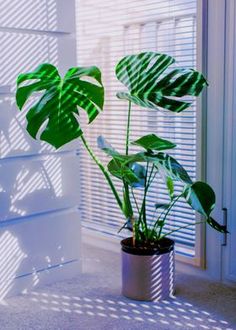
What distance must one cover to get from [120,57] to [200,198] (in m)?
1.07

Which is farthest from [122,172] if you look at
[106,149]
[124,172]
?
[106,149]

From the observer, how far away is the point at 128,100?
2.02m

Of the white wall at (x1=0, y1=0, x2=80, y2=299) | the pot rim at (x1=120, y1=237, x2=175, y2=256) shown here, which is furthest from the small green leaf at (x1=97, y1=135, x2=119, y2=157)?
the pot rim at (x1=120, y1=237, x2=175, y2=256)

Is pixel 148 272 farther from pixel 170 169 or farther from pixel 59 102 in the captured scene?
pixel 59 102

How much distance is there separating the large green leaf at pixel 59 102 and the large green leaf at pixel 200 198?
486mm

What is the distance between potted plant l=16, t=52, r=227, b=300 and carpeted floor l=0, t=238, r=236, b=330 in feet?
0.33

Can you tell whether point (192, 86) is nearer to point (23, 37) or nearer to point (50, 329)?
point (23, 37)

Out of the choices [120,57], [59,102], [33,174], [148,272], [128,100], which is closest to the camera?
[59,102]

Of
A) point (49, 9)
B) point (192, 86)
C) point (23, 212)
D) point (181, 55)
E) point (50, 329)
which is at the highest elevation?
point (49, 9)

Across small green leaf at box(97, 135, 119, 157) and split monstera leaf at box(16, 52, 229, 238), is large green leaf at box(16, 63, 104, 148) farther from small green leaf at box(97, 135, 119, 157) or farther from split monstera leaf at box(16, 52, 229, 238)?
small green leaf at box(97, 135, 119, 157)

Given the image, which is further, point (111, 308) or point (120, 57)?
point (120, 57)

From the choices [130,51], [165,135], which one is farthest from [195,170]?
[130,51]

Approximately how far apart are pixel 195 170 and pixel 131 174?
1.55ft

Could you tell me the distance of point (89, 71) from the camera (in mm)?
1949
